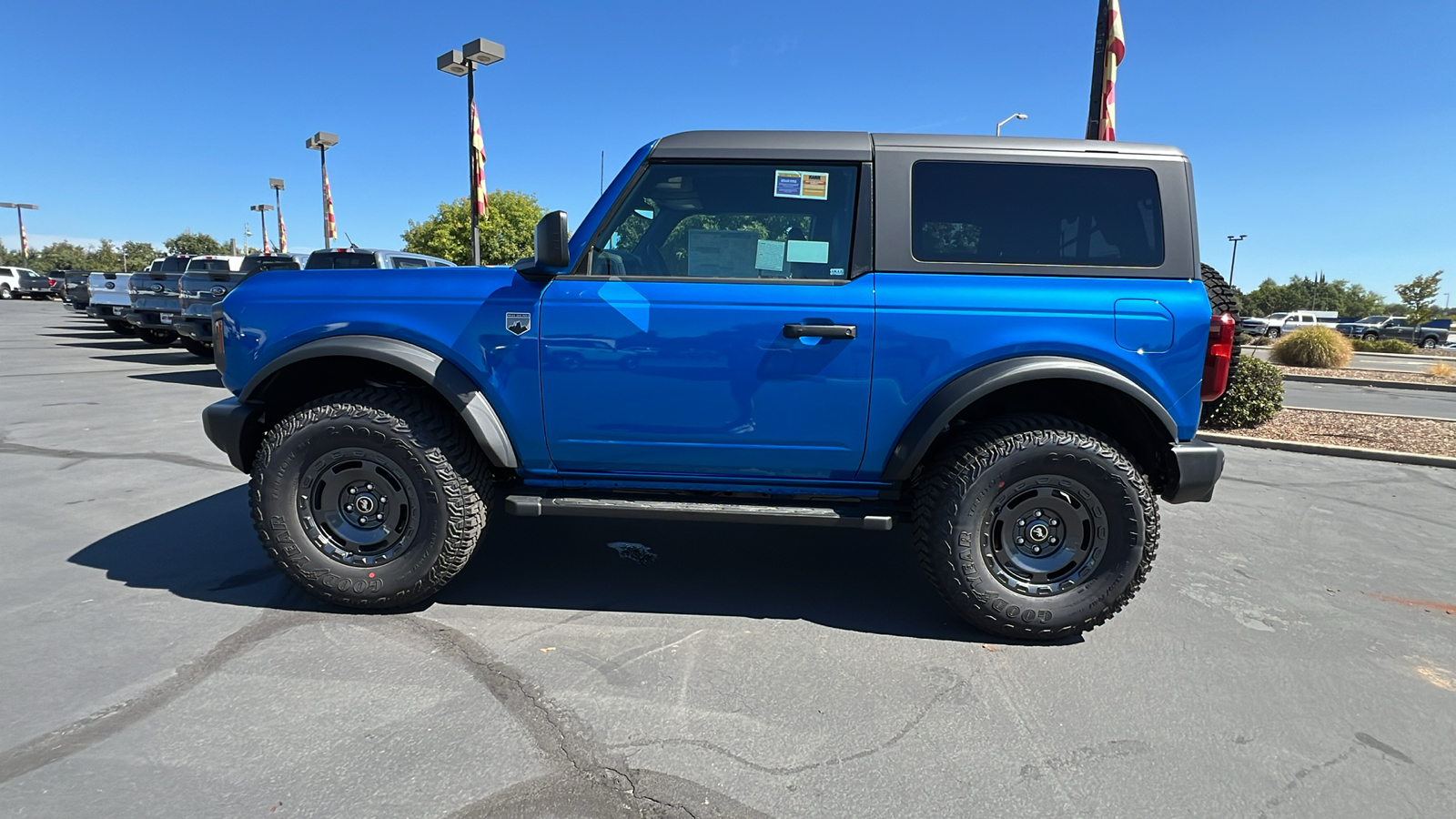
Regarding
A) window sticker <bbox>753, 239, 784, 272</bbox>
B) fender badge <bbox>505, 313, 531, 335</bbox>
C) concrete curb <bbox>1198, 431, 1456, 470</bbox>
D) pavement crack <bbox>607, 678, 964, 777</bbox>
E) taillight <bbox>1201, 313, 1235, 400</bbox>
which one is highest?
window sticker <bbox>753, 239, 784, 272</bbox>

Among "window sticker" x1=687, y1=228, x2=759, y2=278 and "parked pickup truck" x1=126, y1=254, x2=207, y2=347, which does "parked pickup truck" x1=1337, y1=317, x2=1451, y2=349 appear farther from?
"parked pickup truck" x1=126, y1=254, x2=207, y2=347

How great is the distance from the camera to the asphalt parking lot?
82.9 inches

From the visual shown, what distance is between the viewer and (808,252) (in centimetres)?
313

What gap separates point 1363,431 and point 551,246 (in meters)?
9.38

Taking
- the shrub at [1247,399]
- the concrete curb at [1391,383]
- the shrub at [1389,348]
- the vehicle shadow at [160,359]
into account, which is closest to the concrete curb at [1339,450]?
the shrub at [1247,399]

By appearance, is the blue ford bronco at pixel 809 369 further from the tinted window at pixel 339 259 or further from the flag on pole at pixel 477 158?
the flag on pole at pixel 477 158

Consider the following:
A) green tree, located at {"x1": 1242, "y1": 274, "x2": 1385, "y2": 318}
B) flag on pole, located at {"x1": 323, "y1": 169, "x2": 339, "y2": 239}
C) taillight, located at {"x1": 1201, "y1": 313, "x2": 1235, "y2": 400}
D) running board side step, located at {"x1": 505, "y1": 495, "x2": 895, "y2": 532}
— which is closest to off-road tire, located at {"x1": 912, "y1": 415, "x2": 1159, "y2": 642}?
running board side step, located at {"x1": 505, "y1": 495, "x2": 895, "y2": 532}

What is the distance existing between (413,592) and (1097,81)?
8.10 m

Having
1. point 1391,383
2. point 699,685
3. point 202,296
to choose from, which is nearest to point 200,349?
point 202,296

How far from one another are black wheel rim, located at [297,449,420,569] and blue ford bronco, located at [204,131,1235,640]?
0.04ft

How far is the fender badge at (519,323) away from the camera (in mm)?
3068

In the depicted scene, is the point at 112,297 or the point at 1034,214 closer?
the point at 1034,214

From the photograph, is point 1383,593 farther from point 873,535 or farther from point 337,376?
point 337,376

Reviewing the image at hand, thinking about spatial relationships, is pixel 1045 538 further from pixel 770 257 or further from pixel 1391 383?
pixel 1391 383
